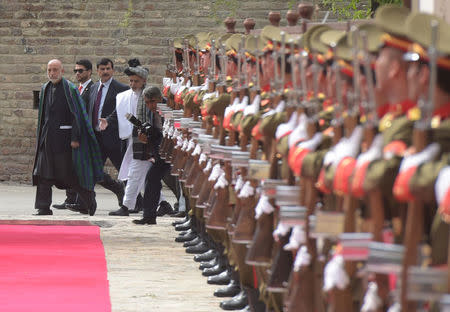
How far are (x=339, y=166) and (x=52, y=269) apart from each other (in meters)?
6.01

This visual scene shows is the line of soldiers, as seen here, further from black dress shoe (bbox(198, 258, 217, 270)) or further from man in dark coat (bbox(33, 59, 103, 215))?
man in dark coat (bbox(33, 59, 103, 215))

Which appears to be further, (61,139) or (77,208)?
(77,208)

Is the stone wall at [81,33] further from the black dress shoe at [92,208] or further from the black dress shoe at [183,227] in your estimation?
the black dress shoe at [183,227]

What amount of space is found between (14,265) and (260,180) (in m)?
3.91

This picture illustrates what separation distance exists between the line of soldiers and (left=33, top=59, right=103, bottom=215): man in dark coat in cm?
585

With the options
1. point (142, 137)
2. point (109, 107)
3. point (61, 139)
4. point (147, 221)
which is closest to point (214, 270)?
point (142, 137)

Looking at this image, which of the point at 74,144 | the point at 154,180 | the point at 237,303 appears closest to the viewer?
the point at 237,303

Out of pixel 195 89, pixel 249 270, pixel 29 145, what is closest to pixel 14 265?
pixel 195 89

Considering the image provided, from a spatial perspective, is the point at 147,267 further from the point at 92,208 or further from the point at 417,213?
the point at 417,213

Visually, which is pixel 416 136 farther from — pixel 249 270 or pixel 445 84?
pixel 249 270

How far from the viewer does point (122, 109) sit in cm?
1418

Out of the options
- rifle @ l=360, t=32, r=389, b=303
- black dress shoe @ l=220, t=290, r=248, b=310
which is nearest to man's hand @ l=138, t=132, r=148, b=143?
black dress shoe @ l=220, t=290, r=248, b=310

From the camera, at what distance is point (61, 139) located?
14.2 metres

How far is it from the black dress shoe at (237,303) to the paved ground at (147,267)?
0.28 ft
